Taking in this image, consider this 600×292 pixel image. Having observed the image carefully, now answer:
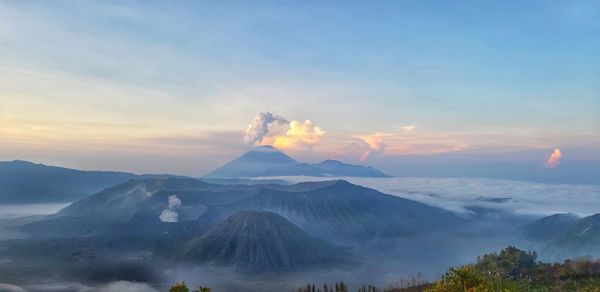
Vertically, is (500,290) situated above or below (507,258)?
above

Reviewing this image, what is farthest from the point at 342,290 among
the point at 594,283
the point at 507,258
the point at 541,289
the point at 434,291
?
the point at 434,291

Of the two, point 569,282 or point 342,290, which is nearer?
point 569,282

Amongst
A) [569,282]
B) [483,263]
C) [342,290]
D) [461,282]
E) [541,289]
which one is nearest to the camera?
[461,282]

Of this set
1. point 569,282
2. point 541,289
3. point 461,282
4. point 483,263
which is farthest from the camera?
point 483,263

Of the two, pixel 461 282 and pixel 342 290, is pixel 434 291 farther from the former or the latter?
pixel 342 290

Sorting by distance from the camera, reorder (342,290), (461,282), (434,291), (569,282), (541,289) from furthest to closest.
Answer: (342,290) < (569,282) < (541,289) < (434,291) < (461,282)

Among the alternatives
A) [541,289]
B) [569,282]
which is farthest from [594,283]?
[541,289]

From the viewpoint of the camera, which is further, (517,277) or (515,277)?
(517,277)

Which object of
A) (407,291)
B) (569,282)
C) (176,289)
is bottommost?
(407,291)

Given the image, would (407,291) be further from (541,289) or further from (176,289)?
(176,289)

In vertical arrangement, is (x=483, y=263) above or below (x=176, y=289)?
below
